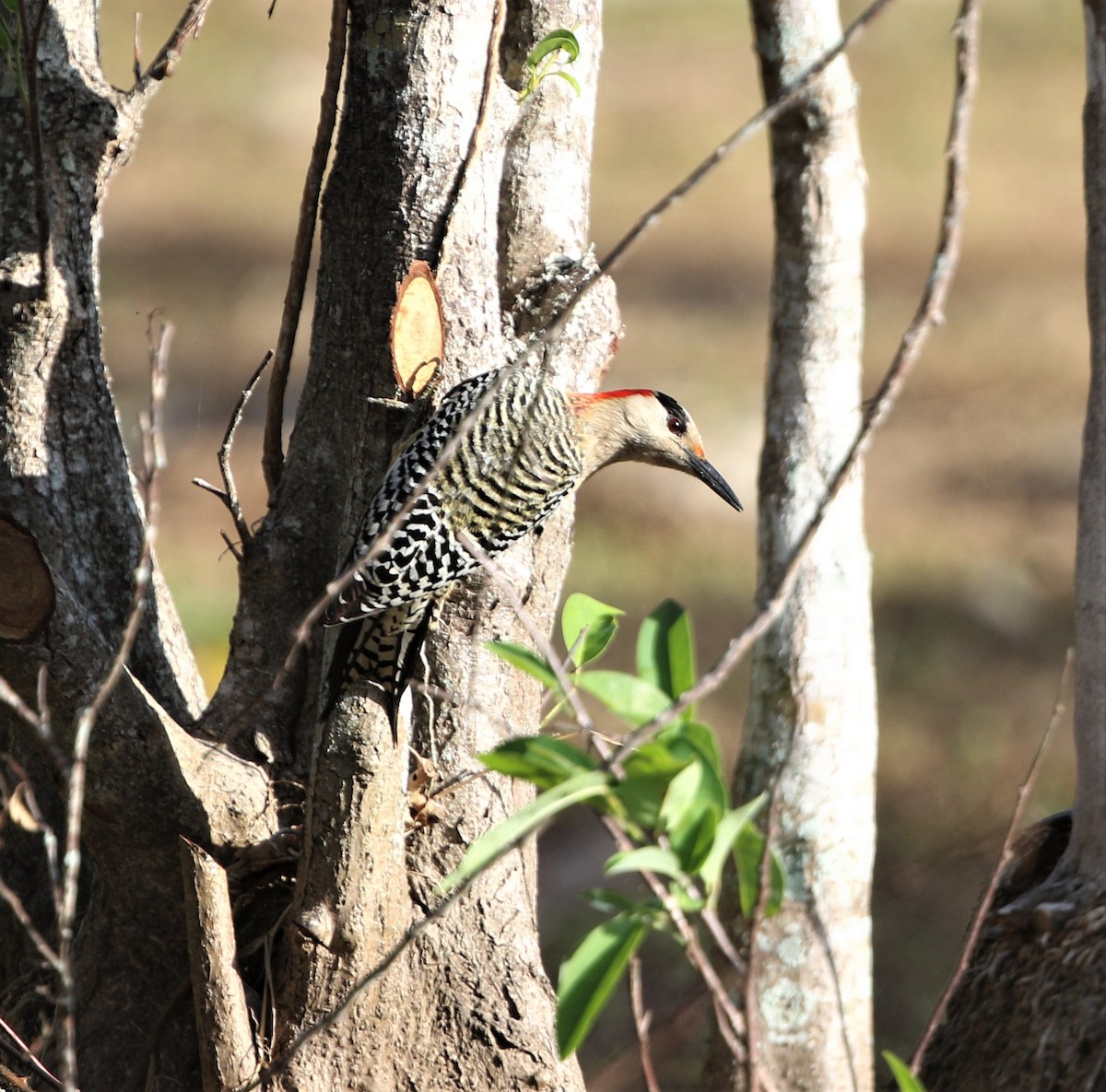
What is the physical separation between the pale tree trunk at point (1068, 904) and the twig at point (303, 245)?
1491 mm

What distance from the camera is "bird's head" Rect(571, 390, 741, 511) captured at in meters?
3.06

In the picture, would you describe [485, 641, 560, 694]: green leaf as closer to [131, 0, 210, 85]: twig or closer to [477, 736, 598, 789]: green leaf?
[477, 736, 598, 789]: green leaf

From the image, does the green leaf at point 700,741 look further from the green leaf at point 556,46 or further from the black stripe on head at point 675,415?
the black stripe on head at point 675,415

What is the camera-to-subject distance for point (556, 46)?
8.06 feet

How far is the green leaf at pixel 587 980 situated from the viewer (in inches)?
Answer: 50.2

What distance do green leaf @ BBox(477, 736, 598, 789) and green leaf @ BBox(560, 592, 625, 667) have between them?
0.42m

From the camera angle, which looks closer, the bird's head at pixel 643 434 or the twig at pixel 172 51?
the twig at pixel 172 51

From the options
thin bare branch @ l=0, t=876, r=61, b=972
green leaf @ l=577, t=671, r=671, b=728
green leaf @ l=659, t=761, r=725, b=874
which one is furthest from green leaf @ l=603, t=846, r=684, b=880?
thin bare branch @ l=0, t=876, r=61, b=972

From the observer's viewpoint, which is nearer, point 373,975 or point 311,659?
point 373,975

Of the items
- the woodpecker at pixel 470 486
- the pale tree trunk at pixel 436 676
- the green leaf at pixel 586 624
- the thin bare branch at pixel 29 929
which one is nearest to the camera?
the thin bare branch at pixel 29 929

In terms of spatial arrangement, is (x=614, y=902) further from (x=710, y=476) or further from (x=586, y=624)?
(x=710, y=476)

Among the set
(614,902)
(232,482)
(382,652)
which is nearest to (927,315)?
(614,902)

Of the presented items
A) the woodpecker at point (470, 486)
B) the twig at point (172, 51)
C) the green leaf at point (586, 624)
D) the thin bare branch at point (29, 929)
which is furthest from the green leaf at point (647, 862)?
the twig at point (172, 51)

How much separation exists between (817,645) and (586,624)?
986mm
